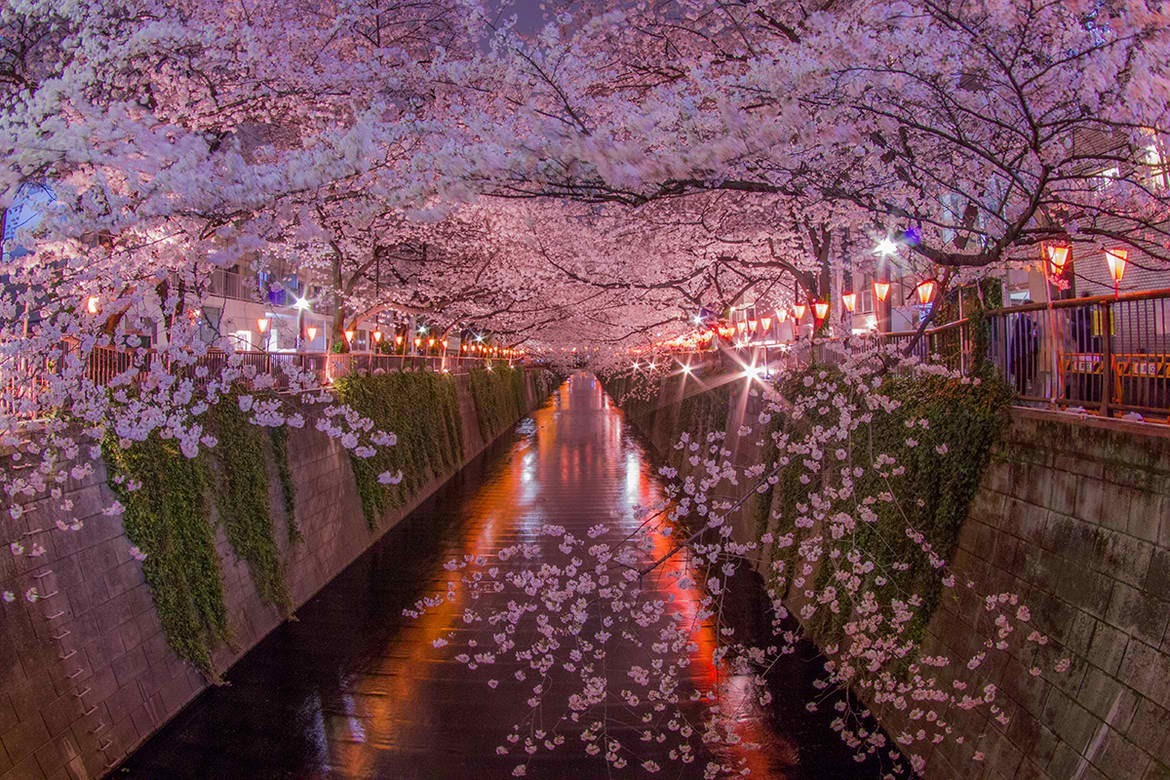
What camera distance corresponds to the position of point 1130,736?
4.66m

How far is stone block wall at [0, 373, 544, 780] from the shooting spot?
6633 mm

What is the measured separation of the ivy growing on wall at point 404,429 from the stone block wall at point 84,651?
5406 mm

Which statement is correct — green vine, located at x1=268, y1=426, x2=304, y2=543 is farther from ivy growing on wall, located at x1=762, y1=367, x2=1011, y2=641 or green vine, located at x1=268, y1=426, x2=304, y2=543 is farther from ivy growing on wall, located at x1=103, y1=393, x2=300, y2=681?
ivy growing on wall, located at x1=762, y1=367, x2=1011, y2=641

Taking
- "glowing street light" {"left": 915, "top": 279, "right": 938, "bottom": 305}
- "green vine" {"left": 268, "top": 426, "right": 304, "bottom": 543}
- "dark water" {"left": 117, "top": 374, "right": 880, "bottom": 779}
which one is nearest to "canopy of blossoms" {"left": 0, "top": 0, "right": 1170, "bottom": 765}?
"dark water" {"left": 117, "top": 374, "right": 880, "bottom": 779}

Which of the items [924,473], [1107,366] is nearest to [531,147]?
[1107,366]

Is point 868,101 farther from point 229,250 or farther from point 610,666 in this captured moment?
point 610,666

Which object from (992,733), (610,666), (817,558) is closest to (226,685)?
(610,666)

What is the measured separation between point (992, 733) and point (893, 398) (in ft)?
13.5

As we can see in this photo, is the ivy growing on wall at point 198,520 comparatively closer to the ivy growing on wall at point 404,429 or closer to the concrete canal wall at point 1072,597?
the ivy growing on wall at point 404,429

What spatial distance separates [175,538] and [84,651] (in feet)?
6.61

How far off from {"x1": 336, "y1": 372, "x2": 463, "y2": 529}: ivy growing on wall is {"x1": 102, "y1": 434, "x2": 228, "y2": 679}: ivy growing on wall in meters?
4.25

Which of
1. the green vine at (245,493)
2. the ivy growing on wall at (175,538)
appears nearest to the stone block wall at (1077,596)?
the ivy growing on wall at (175,538)

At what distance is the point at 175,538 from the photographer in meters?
9.45

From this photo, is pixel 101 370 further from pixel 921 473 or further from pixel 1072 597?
pixel 1072 597
